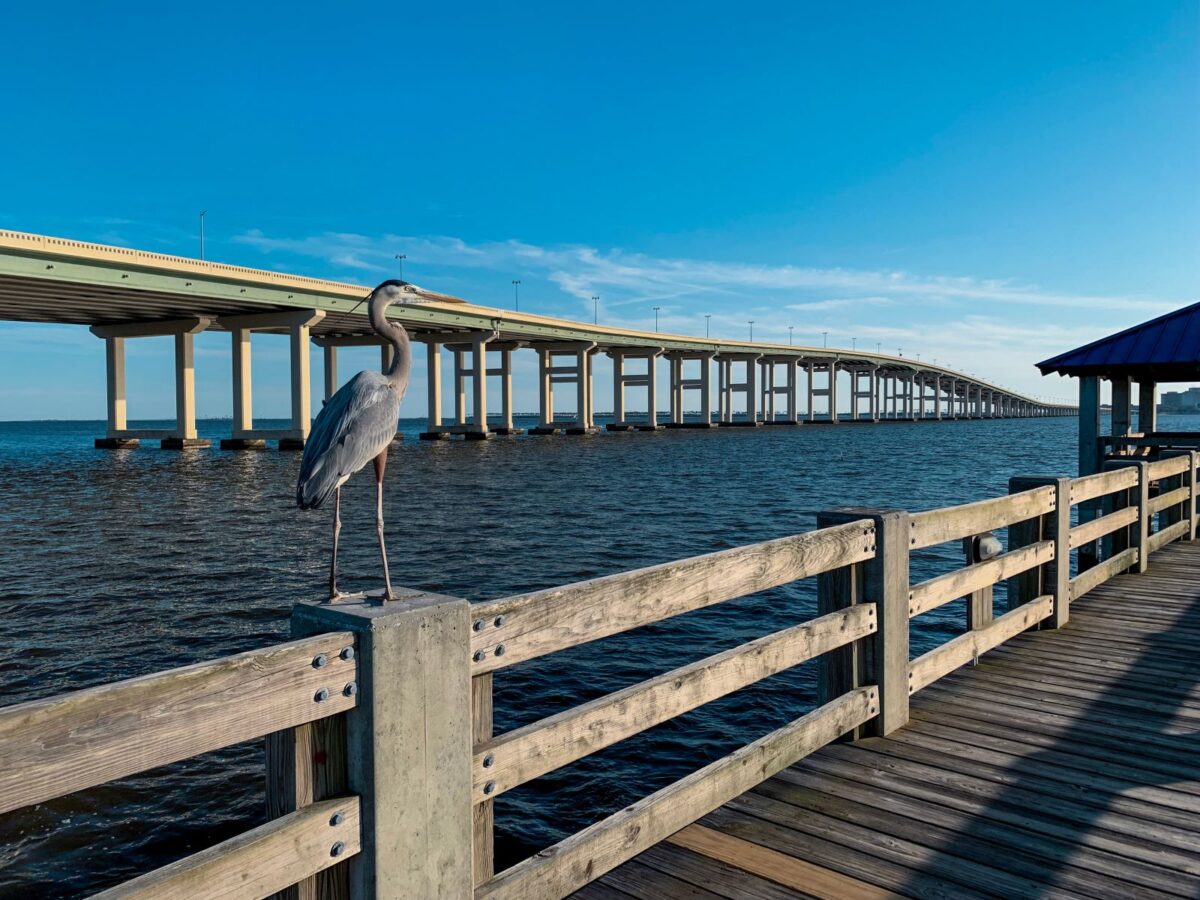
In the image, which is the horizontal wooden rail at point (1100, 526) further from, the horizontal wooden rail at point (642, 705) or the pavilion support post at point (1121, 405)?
the pavilion support post at point (1121, 405)

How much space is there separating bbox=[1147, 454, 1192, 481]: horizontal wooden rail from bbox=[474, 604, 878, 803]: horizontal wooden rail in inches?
276

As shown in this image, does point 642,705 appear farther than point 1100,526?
No

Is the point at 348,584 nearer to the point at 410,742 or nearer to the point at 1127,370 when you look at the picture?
the point at 410,742

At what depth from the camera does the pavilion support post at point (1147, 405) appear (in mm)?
15031

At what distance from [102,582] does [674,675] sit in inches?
559

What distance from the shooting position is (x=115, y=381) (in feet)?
204

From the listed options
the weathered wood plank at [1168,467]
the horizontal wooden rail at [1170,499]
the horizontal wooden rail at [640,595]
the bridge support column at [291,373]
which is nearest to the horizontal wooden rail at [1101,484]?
the weathered wood plank at [1168,467]

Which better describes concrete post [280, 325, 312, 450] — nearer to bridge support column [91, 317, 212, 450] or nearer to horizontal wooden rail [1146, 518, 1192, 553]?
bridge support column [91, 317, 212, 450]

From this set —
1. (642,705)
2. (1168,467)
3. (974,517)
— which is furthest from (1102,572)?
(642,705)

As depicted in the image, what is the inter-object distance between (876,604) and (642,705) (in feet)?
6.05

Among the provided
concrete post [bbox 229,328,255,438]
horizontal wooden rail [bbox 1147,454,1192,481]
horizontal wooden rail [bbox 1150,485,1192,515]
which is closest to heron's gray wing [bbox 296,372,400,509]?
horizontal wooden rail [bbox 1147,454,1192,481]

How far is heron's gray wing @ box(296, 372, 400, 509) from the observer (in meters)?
3.33

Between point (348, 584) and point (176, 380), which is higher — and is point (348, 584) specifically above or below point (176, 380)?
below

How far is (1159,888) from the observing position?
330 centimetres
